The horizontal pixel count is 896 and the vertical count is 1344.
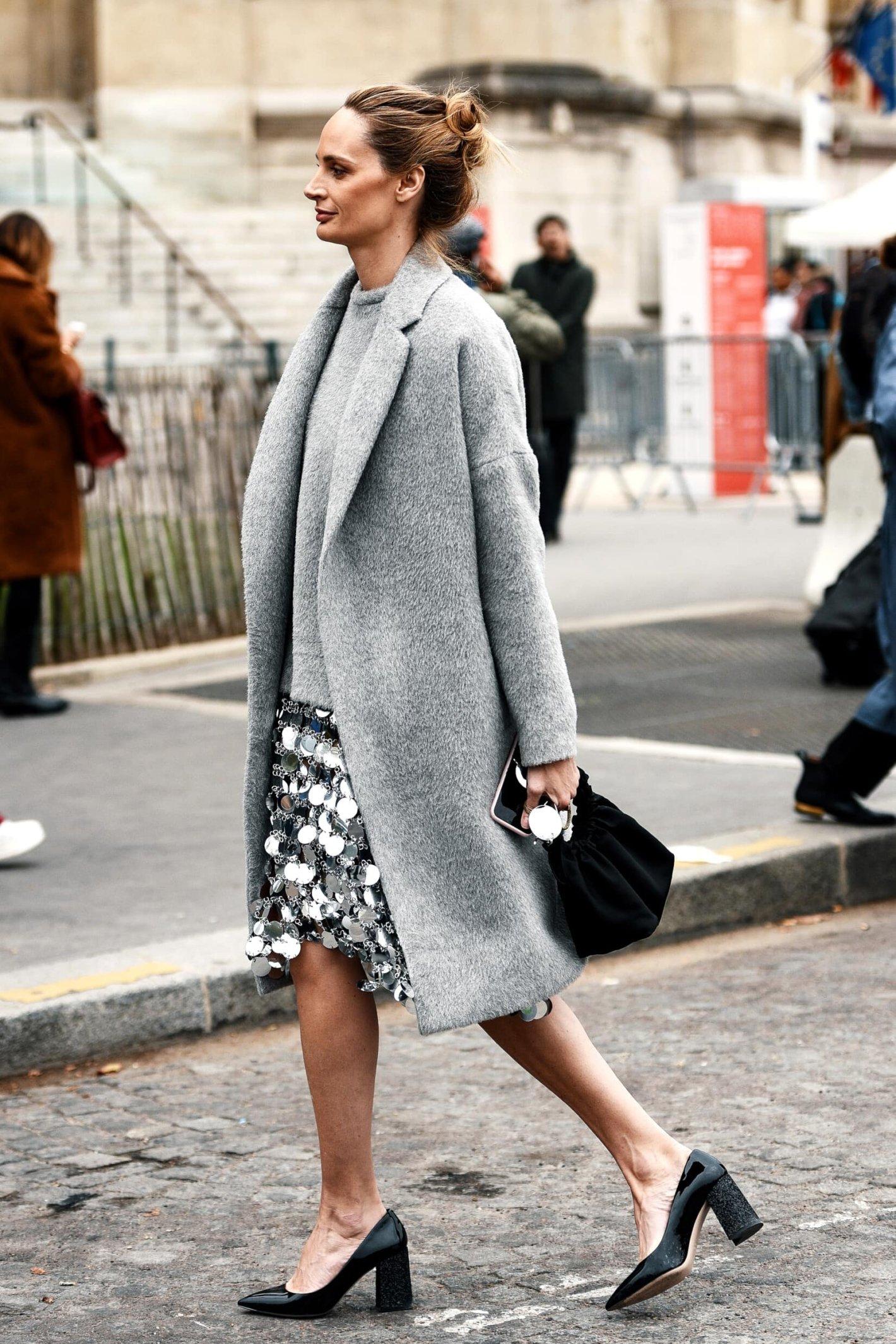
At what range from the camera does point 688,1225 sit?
11.6ft

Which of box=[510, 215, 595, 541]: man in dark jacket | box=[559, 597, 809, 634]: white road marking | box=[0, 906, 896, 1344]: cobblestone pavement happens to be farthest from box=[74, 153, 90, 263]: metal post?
box=[0, 906, 896, 1344]: cobblestone pavement

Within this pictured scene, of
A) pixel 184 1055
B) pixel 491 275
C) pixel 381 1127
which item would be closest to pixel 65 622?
pixel 491 275

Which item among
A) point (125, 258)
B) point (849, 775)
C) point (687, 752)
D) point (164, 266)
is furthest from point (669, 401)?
point (849, 775)

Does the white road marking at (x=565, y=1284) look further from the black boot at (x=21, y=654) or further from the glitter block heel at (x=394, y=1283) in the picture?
the black boot at (x=21, y=654)

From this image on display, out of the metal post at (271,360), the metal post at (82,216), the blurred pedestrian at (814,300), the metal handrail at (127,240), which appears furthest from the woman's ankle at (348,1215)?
the metal post at (82,216)

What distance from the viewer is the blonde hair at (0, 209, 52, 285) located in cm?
893

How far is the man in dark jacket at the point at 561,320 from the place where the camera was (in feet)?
49.8

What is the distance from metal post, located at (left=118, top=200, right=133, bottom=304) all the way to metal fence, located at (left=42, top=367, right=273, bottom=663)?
43.1 ft

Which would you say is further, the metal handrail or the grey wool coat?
the metal handrail

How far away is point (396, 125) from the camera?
3412 mm

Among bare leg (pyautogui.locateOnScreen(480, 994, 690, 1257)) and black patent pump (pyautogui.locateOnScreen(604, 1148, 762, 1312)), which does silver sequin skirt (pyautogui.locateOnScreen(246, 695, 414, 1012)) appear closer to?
bare leg (pyautogui.locateOnScreen(480, 994, 690, 1257))

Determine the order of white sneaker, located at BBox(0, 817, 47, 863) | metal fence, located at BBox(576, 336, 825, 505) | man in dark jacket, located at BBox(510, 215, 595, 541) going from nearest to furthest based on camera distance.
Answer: white sneaker, located at BBox(0, 817, 47, 863)
man in dark jacket, located at BBox(510, 215, 595, 541)
metal fence, located at BBox(576, 336, 825, 505)

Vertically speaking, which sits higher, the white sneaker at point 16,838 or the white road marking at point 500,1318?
the white sneaker at point 16,838

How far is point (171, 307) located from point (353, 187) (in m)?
20.3
